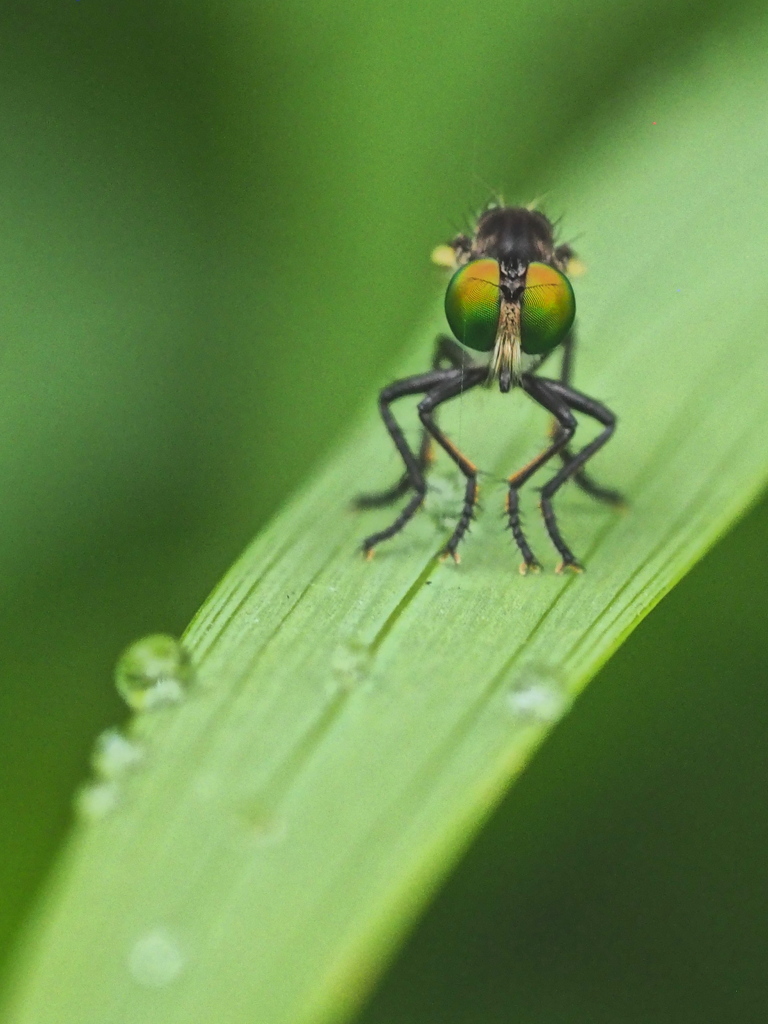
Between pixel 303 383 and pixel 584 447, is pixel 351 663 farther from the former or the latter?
pixel 303 383

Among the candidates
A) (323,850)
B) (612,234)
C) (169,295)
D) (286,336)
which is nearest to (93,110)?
(169,295)

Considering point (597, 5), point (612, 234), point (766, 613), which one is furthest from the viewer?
point (597, 5)

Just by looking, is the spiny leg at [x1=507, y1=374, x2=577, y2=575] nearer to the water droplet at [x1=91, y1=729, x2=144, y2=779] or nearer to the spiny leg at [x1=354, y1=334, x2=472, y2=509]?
the spiny leg at [x1=354, y1=334, x2=472, y2=509]

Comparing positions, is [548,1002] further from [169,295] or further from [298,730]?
[169,295]

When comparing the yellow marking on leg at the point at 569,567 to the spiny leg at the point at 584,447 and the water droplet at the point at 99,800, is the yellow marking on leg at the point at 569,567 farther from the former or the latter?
the water droplet at the point at 99,800

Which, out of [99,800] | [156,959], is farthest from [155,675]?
[156,959]
